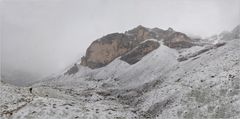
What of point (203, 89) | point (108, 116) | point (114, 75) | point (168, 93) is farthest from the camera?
point (114, 75)

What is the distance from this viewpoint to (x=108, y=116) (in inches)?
1809

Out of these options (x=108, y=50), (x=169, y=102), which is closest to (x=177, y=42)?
(x=108, y=50)

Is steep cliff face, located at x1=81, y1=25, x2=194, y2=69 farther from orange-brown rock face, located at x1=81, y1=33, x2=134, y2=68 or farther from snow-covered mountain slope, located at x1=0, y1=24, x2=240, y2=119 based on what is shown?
snow-covered mountain slope, located at x1=0, y1=24, x2=240, y2=119

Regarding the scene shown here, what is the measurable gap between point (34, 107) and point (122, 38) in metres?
113

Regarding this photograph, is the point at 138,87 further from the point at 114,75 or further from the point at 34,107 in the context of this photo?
the point at 34,107

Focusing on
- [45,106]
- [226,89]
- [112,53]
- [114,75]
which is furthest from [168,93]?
[112,53]

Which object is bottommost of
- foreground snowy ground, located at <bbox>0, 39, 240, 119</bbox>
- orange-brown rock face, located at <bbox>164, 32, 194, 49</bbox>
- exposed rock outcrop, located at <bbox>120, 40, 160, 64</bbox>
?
foreground snowy ground, located at <bbox>0, 39, 240, 119</bbox>

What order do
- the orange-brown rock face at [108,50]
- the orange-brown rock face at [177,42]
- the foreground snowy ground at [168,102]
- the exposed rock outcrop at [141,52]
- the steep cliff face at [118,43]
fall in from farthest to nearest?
1. the orange-brown rock face at [108,50]
2. the steep cliff face at [118,43]
3. the orange-brown rock face at [177,42]
4. the exposed rock outcrop at [141,52]
5. the foreground snowy ground at [168,102]

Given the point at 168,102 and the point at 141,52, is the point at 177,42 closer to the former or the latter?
the point at 141,52

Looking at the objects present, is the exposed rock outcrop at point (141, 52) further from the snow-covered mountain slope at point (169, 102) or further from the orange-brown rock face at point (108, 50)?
the snow-covered mountain slope at point (169, 102)

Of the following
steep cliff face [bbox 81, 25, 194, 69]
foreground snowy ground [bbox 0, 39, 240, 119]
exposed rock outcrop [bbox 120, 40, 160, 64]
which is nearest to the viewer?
foreground snowy ground [bbox 0, 39, 240, 119]

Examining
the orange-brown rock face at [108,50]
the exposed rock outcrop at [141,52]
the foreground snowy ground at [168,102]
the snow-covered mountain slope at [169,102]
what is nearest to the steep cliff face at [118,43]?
the orange-brown rock face at [108,50]

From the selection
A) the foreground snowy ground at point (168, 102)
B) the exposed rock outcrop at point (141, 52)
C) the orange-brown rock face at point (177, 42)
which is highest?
the orange-brown rock face at point (177, 42)

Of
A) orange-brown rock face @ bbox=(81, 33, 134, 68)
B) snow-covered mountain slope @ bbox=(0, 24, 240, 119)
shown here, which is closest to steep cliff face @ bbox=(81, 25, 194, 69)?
orange-brown rock face @ bbox=(81, 33, 134, 68)
